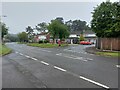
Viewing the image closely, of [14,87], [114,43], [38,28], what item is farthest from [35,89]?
[38,28]

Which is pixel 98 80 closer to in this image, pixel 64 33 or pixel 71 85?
pixel 71 85

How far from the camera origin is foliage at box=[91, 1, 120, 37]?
39.8 m

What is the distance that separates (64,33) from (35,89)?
6574 cm

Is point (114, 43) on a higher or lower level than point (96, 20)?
lower

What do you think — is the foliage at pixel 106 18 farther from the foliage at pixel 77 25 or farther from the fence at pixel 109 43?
the foliage at pixel 77 25

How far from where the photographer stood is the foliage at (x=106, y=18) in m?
39.8

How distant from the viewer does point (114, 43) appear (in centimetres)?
3781

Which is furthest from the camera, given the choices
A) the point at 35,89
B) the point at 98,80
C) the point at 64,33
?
the point at 64,33

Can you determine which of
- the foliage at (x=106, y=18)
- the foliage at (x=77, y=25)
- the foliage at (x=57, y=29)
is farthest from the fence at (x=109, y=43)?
the foliage at (x=77, y=25)

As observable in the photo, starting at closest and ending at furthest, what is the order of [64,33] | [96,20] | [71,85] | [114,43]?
1. [71,85]
2. [114,43]
3. [96,20]
4. [64,33]

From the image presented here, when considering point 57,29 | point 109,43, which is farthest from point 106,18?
point 57,29

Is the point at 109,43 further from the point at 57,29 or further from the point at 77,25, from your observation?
the point at 77,25

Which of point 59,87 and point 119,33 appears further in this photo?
point 119,33

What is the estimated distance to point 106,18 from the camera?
43.0 meters
